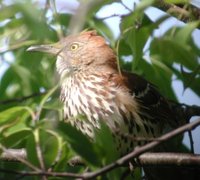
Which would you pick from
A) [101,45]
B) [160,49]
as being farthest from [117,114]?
[160,49]

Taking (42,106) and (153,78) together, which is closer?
(42,106)

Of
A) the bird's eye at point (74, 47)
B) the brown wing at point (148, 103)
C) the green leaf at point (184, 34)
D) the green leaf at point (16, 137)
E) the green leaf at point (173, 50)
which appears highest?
the green leaf at point (184, 34)

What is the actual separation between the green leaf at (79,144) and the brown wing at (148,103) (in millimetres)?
1724

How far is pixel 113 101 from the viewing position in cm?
349

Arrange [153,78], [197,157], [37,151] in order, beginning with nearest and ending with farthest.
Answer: [37,151]
[197,157]
[153,78]

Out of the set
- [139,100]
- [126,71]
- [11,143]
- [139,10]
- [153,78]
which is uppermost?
[139,10]

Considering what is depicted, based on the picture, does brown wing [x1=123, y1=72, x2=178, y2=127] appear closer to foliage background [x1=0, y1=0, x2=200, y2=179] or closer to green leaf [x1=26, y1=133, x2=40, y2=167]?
foliage background [x1=0, y1=0, x2=200, y2=179]

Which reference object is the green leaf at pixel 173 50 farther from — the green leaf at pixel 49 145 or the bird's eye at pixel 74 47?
the bird's eye at pixel 74 47

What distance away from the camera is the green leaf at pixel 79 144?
1.93 m

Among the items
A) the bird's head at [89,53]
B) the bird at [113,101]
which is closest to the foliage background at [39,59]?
the bird at [113,101]

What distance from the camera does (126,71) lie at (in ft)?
11.5

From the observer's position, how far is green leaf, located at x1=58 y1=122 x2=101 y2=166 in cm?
193

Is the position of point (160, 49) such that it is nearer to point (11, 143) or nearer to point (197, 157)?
point (11, 143)

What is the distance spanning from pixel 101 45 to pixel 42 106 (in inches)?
84.7
